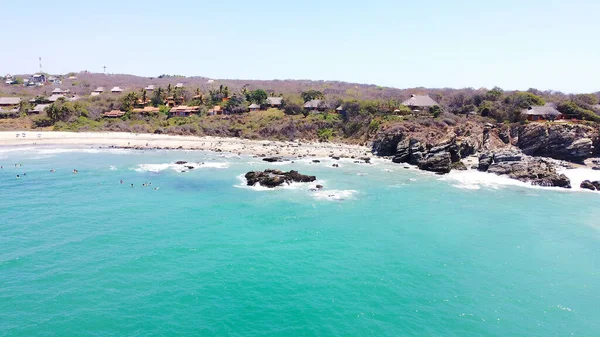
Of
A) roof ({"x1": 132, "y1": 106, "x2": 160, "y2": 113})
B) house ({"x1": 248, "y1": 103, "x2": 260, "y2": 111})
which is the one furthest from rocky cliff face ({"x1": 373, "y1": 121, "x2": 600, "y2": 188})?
roof ({"x1": 132, "y1": 106, "x2": 160, "y2": 113})

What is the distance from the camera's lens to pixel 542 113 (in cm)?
8256

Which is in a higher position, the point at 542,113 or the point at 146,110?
the point at 542,113

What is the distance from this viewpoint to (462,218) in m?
42.8

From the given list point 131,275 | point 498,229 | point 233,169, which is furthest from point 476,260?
point 233,169

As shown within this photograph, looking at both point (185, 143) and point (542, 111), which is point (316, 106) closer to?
point (185, 143)

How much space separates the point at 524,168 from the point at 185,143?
7353 cm

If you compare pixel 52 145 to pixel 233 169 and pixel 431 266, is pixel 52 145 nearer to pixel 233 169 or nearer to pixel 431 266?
pixel 233 169

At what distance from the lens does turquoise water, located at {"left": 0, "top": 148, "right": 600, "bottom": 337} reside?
23.6m

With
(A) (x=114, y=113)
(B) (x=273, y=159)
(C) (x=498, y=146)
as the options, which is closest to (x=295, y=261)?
(B) (x=273, y=159)

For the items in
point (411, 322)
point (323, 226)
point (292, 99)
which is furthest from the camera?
point (292, 99)

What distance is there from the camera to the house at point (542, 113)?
3231 inches

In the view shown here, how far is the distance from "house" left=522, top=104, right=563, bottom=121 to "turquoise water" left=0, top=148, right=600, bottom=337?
34.5 m

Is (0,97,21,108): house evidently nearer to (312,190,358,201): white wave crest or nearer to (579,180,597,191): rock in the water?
(312,190,358,201): white wave crest

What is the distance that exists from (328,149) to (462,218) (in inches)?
1909
